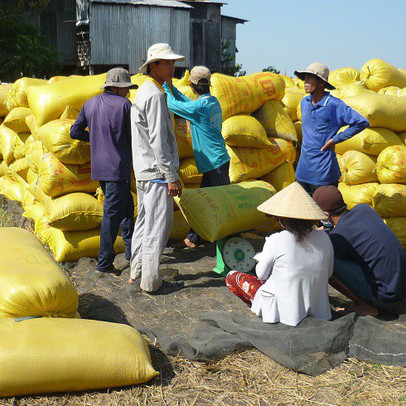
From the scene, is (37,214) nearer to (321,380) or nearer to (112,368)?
(112,368)

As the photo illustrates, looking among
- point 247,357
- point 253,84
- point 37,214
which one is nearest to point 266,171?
point 253,84

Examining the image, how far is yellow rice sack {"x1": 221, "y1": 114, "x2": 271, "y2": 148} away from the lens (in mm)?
5277

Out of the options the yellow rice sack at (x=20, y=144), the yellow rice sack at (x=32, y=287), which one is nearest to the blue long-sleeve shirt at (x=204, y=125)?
the yellow rice sack at (x=32, y=287)

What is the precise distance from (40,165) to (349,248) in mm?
2849

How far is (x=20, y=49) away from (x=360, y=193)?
14100mm

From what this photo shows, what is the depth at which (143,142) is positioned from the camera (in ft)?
12.8

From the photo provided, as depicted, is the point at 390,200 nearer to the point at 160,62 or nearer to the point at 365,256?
the point at 365,256

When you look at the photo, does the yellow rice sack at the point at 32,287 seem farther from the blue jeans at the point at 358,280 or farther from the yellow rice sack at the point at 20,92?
the yellow rice sack at the point at 20,92

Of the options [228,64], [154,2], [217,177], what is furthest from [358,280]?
[228,64]

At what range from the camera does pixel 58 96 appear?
4.90 meters

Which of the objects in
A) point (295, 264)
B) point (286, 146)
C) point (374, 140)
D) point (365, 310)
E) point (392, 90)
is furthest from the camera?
point (392, 90)

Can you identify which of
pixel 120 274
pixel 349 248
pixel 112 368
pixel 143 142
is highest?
pixel 143 142

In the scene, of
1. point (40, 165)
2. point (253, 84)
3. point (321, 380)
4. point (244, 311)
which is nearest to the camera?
point (321, 380)

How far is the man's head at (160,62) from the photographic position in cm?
378
